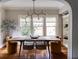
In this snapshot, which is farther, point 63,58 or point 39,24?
point 39,24

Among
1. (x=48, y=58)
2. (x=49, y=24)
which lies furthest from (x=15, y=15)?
(x=48, y=58)

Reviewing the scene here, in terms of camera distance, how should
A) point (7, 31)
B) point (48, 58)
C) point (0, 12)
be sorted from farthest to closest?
point (7, 31), point (0, 12), point (48, 58)

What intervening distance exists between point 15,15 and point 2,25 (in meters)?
1.43

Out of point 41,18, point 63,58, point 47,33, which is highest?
point 41,18

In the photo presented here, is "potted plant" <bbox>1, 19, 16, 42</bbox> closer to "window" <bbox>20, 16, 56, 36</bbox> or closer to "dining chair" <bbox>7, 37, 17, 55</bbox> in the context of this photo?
"window" <bbox>20, 16, 56, 36</bbox>

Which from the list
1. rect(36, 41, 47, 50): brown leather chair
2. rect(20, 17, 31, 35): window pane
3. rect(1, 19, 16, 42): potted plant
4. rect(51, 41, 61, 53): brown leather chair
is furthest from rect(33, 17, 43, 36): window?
rect(36, 41, 47, 50): brown leather chair

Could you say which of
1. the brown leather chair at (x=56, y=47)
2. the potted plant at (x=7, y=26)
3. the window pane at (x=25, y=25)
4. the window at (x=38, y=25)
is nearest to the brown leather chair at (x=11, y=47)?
the brown leather chair at (x=56, y=47)

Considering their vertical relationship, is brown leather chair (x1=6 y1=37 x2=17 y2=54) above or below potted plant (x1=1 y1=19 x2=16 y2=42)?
below

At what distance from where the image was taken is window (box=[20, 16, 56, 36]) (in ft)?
35.8

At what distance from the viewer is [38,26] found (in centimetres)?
1102

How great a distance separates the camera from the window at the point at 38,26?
10.9m

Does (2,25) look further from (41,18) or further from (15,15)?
(41,18)

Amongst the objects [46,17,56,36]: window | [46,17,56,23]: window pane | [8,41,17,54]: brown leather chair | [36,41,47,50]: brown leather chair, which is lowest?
[8,41,17,54]: brown leather chair

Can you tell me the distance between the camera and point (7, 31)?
10664 mm
